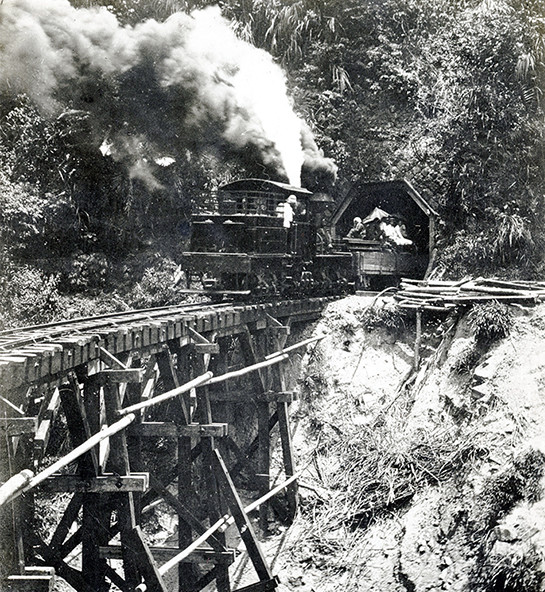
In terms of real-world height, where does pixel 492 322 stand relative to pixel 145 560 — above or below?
above

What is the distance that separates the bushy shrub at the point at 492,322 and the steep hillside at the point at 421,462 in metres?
0.16

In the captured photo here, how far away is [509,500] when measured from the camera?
775cm

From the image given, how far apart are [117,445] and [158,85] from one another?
11234 millimetres

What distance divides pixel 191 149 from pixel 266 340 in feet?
27.2

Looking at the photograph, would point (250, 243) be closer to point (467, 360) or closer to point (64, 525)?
point (467, 360)

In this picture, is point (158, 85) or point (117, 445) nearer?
point (117, 445)

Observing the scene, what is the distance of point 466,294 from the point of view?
40.2ft

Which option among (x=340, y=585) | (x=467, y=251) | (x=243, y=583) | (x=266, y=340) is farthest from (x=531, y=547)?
(x=467, y=251)

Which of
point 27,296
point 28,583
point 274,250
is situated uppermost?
point 274,250

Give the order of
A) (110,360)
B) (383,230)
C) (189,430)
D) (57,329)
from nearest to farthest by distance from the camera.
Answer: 1. (110,360)
2. (57,329)
3. (189,430)
4. (383,230)

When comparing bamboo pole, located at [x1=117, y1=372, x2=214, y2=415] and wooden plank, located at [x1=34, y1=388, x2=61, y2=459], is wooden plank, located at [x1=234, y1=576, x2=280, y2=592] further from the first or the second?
wooden plank, located at [x1=34, y1=388, x2=61, y2=459]

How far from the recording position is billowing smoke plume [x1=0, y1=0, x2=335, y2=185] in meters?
12.4

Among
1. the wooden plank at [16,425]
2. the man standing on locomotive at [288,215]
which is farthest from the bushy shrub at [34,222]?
the wooden plank at [16,425]

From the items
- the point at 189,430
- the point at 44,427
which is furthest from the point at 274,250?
the point at 44,427
